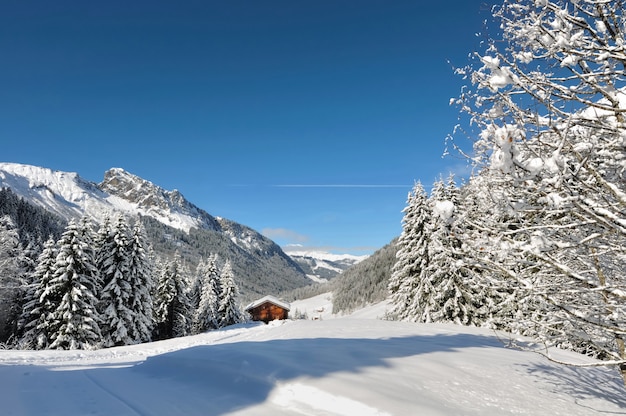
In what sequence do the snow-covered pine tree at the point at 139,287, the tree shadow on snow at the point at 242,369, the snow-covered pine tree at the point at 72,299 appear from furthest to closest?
the snow-covered pine tree at the point at 139,287, the snow-covered pine tree at the point at 72,299, the tree shadow on snow at the point at 242,369

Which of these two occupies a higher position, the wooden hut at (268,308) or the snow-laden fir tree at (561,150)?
the snow-laden fir tree at (561,150)

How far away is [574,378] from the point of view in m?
8.06

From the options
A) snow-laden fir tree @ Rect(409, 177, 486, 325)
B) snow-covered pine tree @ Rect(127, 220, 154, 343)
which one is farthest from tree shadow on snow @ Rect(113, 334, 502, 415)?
snow-covered pine tree @ Rect(127, 220, 154, 343)

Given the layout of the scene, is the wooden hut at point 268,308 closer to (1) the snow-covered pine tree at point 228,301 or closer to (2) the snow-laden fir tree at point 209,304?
(1) the snow-covered pine tree at point 228,301

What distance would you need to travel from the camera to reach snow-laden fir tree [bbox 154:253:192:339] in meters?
37.1

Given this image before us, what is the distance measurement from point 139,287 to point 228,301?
1546cm

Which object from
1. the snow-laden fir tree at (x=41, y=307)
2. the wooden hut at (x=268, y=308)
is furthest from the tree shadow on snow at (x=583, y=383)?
the wooden hut at (x=268, y=308)

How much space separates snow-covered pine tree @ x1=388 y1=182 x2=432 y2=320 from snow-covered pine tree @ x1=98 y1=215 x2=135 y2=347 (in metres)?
20.4

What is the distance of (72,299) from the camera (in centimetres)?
2408

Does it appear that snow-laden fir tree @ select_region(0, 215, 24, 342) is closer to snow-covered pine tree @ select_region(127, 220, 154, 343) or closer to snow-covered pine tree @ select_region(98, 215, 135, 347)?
snow-covered pine tree @ select_region(98, 215, 135, 347)

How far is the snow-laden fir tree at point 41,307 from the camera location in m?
23.9

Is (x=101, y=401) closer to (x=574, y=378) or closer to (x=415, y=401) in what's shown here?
(x=415, y=401)

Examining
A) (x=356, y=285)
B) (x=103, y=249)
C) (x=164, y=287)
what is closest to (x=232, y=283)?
(x=164, y=287)

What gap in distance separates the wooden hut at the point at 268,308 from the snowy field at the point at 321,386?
4442 centimetres
